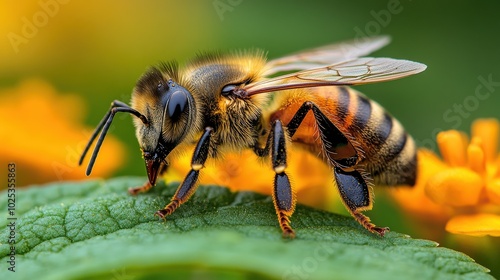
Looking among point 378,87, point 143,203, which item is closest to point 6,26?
point 378,87

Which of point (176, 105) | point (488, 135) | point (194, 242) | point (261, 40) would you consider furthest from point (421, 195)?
point (261, 40)

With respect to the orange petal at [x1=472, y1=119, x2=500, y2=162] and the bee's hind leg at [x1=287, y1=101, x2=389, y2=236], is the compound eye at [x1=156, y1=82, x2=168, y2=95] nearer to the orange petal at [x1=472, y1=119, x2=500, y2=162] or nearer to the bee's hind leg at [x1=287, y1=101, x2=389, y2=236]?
the bee's hind leg at [x1=287, y1=101, x2=389, y2=236]

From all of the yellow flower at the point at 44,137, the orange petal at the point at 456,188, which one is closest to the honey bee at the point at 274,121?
the orange petal at the point at 456,188

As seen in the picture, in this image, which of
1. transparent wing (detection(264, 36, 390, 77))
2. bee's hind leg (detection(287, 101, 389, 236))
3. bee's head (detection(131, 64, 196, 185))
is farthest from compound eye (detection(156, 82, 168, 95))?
transparent wing (detection(264, 36, 390, 77))

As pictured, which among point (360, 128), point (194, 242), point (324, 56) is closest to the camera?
point (194, 242)

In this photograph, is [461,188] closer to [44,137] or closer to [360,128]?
[360,128]

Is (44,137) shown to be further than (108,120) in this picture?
Yes

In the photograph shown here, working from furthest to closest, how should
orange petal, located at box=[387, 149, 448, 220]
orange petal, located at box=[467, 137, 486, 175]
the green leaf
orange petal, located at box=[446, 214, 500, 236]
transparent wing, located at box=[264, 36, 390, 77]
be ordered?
transparent wing, located at box=[264, 36, 390, 77]
orange petal, located at box=[387, 149, 448, 220]
orange petal, located at box=[467, 137, 486, 175]
orange petal, located at box=[446, 214, 500, 236]
the green leaf

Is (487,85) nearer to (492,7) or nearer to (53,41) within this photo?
(492,7)
